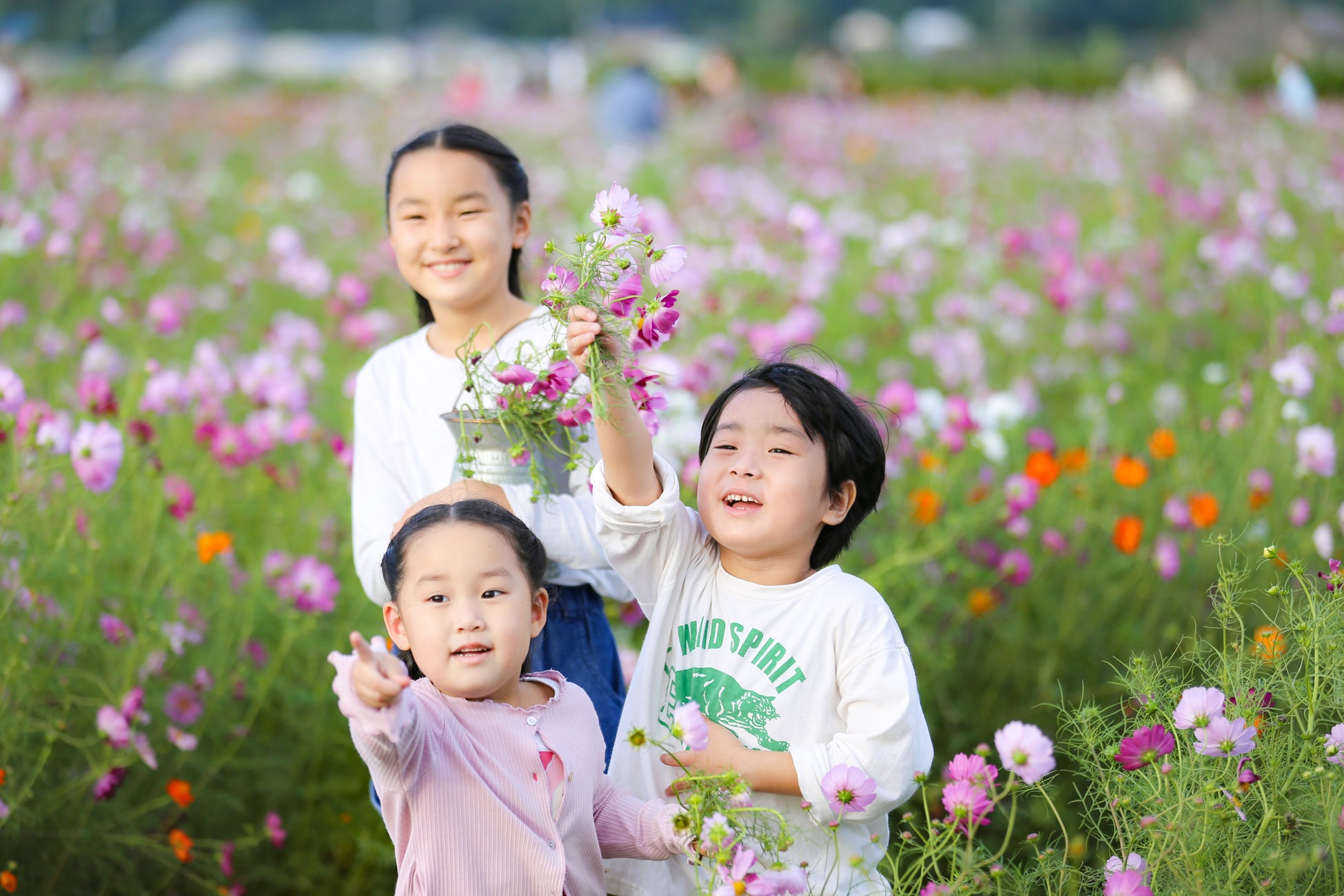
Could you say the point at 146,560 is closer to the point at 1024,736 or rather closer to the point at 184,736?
the point at 184,736

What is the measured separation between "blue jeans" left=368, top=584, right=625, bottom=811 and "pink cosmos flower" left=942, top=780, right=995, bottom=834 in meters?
0.56

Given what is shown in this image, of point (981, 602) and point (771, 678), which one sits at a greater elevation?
point (771, 678)

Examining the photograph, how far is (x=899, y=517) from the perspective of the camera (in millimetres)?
2666

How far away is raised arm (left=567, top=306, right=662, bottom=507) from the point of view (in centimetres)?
130

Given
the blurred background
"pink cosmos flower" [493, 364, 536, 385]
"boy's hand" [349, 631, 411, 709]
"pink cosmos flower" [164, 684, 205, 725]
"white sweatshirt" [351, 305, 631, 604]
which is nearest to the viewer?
"boy's hand" [349, 631, 411, 709]

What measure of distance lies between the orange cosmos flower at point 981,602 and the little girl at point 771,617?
1.01 metres

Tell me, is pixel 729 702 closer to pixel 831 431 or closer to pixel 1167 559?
pixel 831 431

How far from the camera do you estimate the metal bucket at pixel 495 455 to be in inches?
58.2

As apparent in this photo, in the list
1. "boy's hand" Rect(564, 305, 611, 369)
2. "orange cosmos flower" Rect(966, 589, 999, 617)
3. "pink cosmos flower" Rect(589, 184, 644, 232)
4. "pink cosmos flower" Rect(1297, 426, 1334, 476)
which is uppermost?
"pink cosmos flower" Rect(589, 184, 644, 232)

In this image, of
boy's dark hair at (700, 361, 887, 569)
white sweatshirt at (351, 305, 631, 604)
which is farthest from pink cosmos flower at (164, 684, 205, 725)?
boy's dark hair at (700, 361, 887, 569)

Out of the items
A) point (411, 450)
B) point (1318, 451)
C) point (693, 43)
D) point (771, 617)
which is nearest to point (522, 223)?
point (411, 450)

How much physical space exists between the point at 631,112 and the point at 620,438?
641 centimetres

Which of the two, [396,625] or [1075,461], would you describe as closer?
[396,625]

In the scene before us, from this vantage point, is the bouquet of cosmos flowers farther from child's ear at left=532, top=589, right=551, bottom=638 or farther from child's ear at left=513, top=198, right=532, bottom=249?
child's ear at left=513, top=198, right=532, bottom=249
